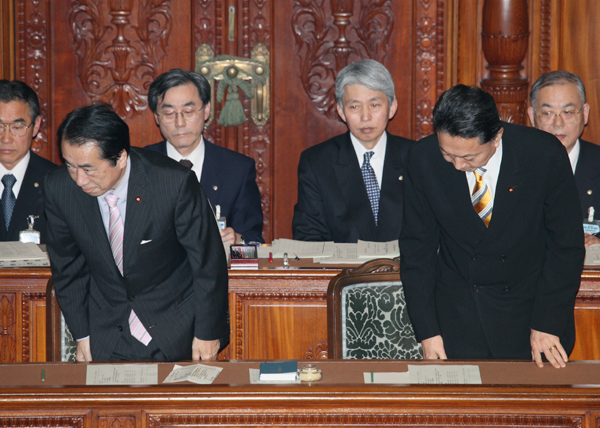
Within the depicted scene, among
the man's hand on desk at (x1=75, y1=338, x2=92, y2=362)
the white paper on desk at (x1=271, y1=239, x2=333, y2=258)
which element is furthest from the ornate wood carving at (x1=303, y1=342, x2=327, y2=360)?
the man's hand on desk at (x1=75, y1=338, x2=92, y2=362)

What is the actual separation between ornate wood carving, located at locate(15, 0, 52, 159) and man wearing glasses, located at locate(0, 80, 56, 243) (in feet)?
2.90

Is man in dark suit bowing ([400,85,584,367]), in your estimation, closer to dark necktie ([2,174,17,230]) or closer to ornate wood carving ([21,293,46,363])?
ornate wood carving ([21,293,46,363])

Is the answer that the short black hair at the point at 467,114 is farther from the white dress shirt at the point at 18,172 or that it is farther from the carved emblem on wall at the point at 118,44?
the carved emblem on wall at the point at 118,44

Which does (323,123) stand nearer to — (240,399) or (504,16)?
(504,16)

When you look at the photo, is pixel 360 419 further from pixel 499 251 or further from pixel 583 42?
pixel 583 42

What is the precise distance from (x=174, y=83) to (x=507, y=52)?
218cm

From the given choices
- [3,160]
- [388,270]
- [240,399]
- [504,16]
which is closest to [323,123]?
[504,16]

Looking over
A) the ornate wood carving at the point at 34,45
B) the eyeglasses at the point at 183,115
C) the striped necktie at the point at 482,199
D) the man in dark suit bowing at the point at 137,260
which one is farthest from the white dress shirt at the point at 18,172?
the striped necktie at the point at 482,199

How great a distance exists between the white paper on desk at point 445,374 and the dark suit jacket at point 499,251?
0.37 meters

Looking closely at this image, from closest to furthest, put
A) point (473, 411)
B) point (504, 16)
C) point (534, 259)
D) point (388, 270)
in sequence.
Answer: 1. point (473, 411)
2. point (534, 259)
3. point (388, 270)
4. point (504, 16)

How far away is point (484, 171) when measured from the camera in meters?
2.34

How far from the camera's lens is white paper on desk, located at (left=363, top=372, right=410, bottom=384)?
1869 mm

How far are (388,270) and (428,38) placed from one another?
102 inches

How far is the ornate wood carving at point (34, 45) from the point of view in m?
4.62
